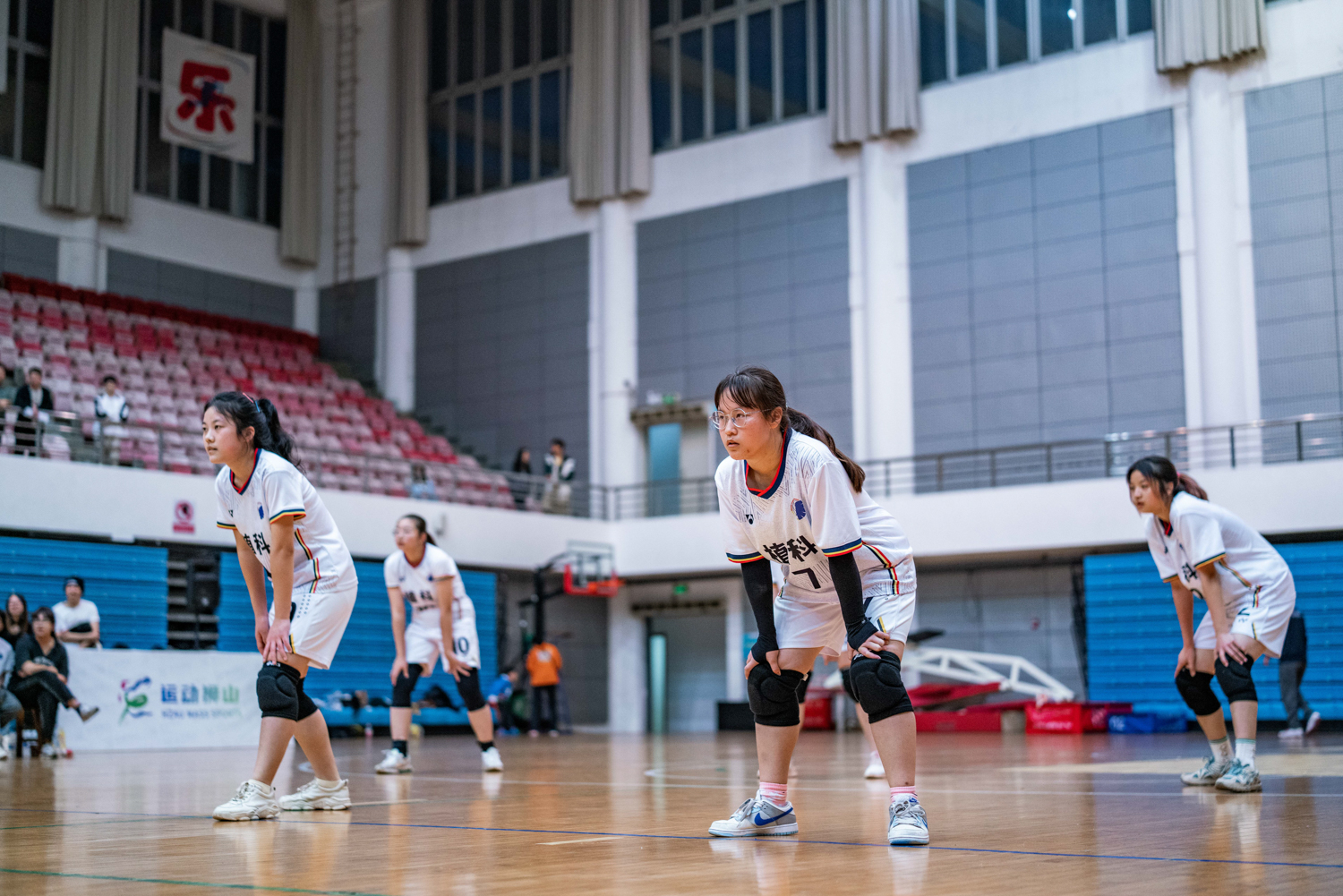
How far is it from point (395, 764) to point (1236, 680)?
5641mm

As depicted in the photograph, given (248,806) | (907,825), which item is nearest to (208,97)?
(248,806)

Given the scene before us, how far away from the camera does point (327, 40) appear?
96.4 feet

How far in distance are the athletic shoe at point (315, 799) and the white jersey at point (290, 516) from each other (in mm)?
1014

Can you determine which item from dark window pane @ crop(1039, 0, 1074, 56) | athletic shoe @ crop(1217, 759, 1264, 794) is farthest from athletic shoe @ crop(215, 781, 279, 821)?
dark window pane @ crop(1039, 0, 1074, 56)

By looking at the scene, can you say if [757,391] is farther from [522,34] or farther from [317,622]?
[522,34]

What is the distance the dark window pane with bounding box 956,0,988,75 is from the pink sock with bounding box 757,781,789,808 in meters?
19.3

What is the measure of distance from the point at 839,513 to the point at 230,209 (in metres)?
25.8

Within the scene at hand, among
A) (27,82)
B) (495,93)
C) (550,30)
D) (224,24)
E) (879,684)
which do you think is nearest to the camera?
(879,684)

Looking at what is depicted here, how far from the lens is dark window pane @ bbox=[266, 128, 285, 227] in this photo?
28.6 metres

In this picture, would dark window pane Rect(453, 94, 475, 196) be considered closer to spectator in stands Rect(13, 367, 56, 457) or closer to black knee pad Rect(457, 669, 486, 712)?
spectator in stands Rect(13, 367, 56, 457)

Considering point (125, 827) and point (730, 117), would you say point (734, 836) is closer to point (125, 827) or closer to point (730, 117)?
point (125, 827)

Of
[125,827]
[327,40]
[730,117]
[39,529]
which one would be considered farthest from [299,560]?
[327,40]

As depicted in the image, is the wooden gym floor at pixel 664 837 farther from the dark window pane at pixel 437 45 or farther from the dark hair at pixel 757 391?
the dark window pane at pixel 437 45

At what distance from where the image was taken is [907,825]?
4.47 m
